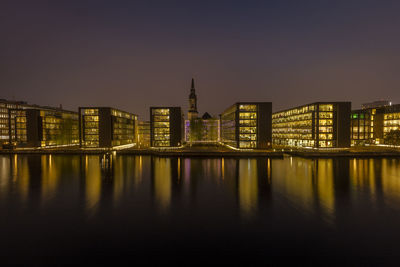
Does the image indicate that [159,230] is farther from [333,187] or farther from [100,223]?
[333,187]

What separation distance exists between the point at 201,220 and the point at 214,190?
33.9 feet

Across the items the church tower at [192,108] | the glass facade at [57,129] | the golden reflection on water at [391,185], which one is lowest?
the golden reflection on water at [391,185]

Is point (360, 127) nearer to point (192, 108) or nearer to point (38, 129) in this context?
point (192, 108)

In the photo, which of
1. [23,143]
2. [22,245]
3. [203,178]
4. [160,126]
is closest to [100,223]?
[22,245]

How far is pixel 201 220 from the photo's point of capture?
67.4 ft

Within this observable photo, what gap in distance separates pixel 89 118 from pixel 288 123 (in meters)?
83.4

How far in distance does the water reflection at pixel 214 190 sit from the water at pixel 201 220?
0.13 metres

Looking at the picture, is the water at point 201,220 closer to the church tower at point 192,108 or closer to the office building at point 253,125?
the office building at point 253,125

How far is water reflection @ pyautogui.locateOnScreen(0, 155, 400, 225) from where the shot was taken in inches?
966

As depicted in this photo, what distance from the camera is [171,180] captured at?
37062 millimetres

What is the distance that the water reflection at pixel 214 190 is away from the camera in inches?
966

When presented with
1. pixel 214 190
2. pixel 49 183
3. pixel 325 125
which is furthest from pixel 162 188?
pixel 325 125

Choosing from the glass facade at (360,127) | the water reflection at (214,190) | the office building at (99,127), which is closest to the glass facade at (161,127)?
the office building at (99,127)

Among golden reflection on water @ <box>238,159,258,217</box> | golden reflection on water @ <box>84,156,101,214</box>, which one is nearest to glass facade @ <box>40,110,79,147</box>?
golden reflection on water @ <box>84,156,101,214</box>
